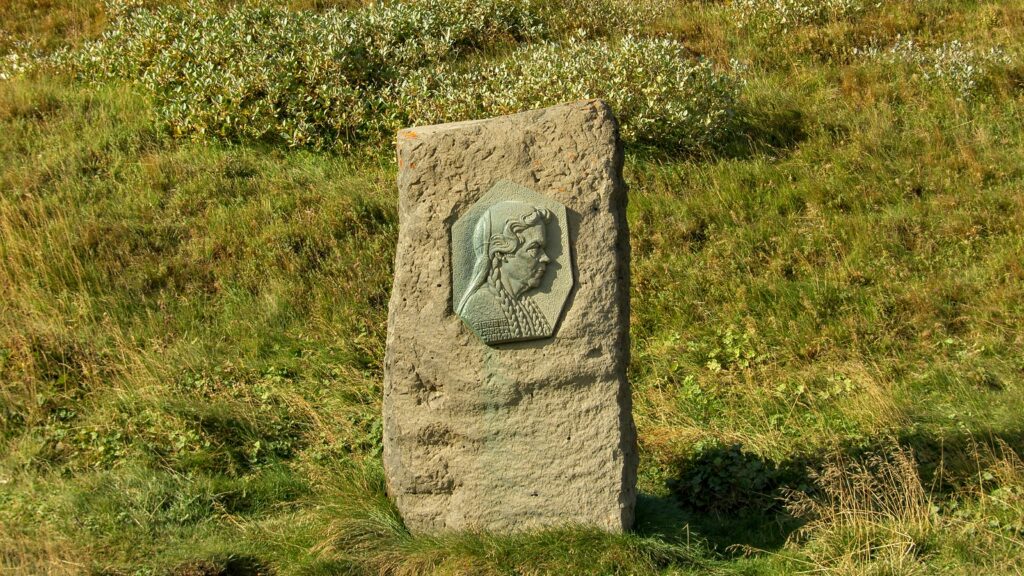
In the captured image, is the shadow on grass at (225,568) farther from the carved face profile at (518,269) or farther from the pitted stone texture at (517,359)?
the carved face profile at (518,269)

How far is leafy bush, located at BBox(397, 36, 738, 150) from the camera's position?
938cm

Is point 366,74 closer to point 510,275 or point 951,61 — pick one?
point 951,61

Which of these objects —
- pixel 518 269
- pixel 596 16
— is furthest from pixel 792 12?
pixel 518 269

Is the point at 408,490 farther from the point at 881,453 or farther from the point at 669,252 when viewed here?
the point at 669,252

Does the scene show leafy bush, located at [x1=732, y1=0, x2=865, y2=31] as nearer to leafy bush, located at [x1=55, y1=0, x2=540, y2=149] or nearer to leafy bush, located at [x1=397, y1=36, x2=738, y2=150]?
leafy bush, located at [x1=397, y1=36, x2=738, y2=150]

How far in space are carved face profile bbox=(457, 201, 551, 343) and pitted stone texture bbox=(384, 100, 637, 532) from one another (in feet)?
0.27

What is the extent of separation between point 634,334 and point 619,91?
2545 mm

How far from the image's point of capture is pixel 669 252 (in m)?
8.42

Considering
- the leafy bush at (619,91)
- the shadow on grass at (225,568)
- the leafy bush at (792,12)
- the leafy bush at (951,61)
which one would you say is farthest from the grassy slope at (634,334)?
the leafy bush at (792,12)

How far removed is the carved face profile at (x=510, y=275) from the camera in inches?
203

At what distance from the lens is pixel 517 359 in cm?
524

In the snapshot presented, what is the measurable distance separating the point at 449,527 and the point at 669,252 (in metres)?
3.66

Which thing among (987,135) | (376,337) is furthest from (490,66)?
(987,135)

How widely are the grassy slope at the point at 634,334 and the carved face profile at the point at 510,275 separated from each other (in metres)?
1.02
